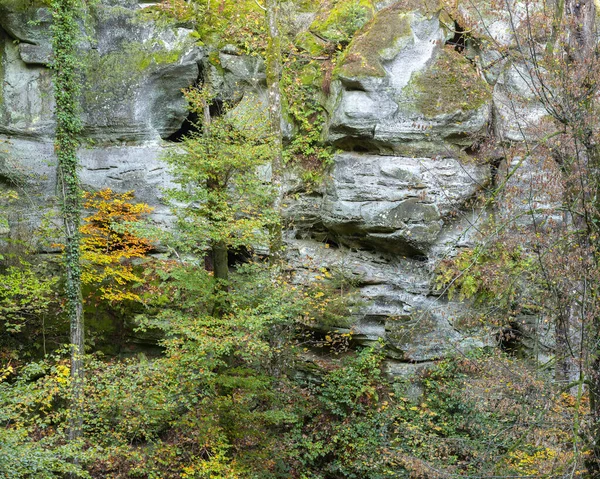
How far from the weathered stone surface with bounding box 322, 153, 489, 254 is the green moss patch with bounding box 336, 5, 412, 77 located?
182 cm

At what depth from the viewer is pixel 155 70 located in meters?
12.6

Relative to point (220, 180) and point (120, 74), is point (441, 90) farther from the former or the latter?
point (120, 74)

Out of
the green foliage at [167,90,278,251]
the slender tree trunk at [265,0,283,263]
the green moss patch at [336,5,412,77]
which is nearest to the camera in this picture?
the green foliage at [167,90,278,251]

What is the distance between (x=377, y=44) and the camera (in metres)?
11.8

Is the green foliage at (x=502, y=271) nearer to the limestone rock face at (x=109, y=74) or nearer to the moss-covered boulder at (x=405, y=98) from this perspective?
the moss-covered boulder at (x=405, y=98)

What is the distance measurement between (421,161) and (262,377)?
5.68m

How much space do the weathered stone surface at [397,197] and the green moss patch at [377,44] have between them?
1817 mm

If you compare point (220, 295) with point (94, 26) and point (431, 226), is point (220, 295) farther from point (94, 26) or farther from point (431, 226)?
point (94, 26)

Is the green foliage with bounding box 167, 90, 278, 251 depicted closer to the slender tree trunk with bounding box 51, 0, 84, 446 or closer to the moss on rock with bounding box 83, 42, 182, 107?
the slender tree trunk with bounding box 51, 0, 84, 446

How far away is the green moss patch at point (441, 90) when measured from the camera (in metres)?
11.4

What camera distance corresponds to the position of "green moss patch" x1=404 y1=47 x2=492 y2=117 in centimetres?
1140

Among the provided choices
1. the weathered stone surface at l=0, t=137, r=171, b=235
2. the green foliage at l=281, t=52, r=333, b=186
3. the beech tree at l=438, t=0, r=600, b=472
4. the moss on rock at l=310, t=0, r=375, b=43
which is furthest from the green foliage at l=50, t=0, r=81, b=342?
the beech tree at l=438, t=0, r=600, b=472

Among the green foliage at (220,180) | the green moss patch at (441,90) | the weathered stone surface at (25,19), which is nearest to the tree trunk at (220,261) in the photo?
the green foliage at (220,180)

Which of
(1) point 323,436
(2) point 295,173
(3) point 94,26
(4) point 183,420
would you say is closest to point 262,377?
(4) point 183,420
